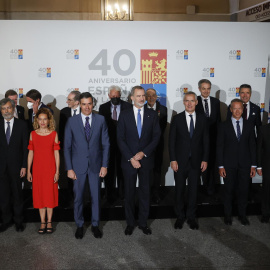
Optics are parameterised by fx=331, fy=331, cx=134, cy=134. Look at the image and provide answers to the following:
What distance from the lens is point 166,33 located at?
208 inches

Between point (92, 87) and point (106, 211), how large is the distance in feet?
6.60

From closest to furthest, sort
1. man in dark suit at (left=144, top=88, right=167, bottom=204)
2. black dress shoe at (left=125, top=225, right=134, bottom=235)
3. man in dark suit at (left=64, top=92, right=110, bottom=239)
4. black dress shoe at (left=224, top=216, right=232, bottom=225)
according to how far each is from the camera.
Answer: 1. man in dark suit at (left=64, top=92, right=110, bottom=239)
2. black dress shoe at (left=125, top=225, right=134, bottom=235)
3. black dress shoe at (left=224, top=216, right=232, bottom=225)
4. man in dark suit at (left=144, top=88, right=167, bottom=204)

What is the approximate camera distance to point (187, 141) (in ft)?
12.9

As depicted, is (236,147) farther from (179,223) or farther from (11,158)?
(11,158)

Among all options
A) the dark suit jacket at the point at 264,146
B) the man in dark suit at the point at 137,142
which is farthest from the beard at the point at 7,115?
the dark suit jacket at the point at 264,146

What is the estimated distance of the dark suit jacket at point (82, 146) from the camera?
365 centimetres

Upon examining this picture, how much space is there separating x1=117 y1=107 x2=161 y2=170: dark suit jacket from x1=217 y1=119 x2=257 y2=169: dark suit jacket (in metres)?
0.85

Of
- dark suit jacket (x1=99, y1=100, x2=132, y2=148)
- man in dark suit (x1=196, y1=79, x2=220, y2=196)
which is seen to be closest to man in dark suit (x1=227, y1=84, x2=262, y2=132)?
man in dark suit (x1=196, y1=79, x2=220, y2=196)

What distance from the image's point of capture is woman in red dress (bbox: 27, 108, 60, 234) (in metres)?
3.77

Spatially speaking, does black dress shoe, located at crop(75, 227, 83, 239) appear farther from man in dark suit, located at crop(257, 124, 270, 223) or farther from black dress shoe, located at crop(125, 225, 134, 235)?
man in dark suit, located at crop(257, 124, 270, 223)

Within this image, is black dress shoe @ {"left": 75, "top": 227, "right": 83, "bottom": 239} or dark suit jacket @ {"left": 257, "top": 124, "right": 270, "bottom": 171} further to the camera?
dark suit jacket @ {"left": 257, "top": 124, "right": 270, "bottom": 171}

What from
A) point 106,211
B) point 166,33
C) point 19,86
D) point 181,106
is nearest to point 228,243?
point 106,211

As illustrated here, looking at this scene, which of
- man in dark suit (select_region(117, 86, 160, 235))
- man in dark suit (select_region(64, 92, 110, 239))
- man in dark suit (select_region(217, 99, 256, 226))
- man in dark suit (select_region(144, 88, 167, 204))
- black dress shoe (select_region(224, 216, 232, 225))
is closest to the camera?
man in dark suit (select_region(64, 92, 110, 239))

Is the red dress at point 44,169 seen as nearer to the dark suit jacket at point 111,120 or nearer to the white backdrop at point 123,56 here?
the dark suit jacket at point 111,120
